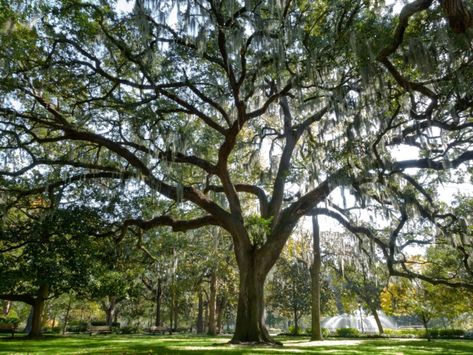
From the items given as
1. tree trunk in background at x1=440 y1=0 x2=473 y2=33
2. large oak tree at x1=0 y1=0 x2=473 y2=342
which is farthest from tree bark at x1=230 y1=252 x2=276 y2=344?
tree trunk in background at x1=440 y1=0 x2=473 y2=33

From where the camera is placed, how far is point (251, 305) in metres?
11.9

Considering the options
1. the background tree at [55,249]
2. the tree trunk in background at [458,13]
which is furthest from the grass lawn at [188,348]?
the tree trunk in background at [458,13]

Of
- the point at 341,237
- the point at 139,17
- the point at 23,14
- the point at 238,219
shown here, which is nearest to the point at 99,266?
the point at 238,219

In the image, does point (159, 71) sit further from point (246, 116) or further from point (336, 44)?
point (336, 44)

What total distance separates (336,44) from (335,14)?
0.93m

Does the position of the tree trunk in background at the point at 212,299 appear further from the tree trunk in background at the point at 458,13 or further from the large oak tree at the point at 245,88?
the tree trunk in background at the point at 458,13

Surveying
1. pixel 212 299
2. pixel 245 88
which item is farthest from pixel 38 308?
pixel 245 88

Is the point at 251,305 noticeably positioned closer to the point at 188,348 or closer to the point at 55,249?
the point at 188,348

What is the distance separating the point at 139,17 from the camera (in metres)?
8.32

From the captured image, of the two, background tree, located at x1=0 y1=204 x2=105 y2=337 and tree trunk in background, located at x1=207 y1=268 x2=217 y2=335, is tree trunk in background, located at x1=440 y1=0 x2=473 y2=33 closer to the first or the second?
background tree, located at x1=0 y1=204 x2=105 y2=337

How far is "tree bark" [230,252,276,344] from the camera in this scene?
1162 cm

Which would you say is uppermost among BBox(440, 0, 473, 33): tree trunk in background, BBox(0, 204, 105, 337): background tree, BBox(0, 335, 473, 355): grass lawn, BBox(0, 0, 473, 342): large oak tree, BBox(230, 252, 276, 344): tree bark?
BBox(0, 0, 473, 342): large oak tree

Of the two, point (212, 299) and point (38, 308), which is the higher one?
point (212, 299)

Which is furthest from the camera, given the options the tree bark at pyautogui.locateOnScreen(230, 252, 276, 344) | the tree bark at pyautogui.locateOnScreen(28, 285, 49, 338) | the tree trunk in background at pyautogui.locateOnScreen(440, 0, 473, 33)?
the tree bark at pyautogui.locateOnScreen(28, 285, 49, 338)
